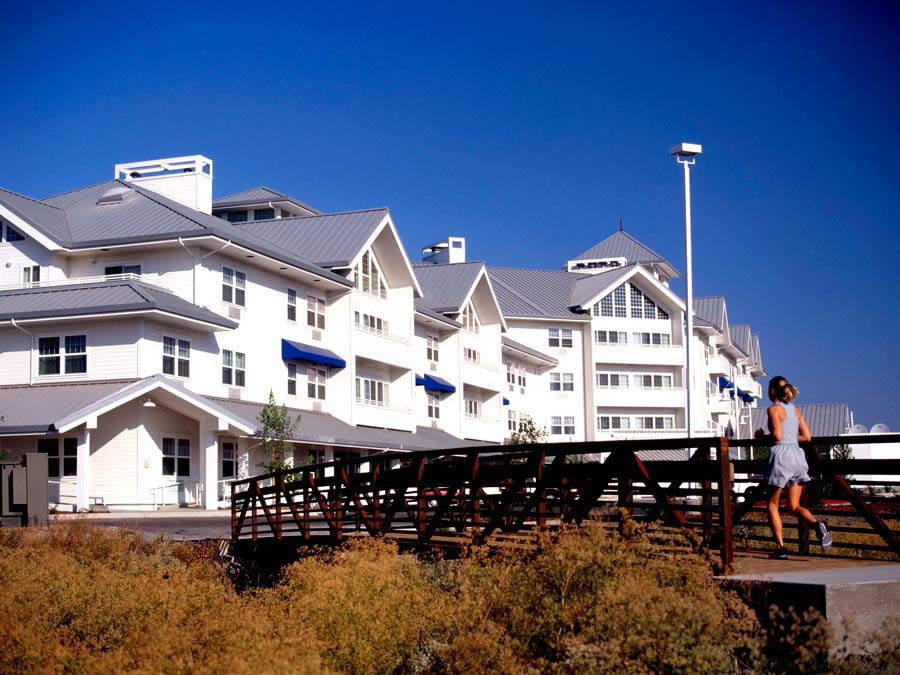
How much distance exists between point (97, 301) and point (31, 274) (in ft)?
18.9

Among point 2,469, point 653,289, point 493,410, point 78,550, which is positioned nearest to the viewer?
point 78,550

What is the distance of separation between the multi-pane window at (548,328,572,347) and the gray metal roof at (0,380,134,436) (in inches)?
1737

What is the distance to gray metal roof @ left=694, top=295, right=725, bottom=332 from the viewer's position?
91.3 meters

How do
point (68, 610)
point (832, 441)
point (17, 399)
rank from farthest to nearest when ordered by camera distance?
1. point (17, 399)
2. point (832, 441)
3. point (68, 610)

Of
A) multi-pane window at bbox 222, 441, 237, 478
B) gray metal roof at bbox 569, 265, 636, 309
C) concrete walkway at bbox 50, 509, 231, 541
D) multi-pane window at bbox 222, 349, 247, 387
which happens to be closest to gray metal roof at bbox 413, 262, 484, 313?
multi-pane window at bbox 222, 349, 247, 387

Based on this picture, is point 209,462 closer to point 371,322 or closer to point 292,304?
point 292,304

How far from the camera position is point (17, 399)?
3609cm

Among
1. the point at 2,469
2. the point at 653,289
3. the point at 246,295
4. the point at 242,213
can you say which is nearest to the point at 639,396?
the point at 653,289

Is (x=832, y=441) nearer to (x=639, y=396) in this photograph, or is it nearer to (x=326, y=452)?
(x=326, y=452)

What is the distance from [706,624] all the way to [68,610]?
6.65 meters

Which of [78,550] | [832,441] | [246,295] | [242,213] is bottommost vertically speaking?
[78,550]

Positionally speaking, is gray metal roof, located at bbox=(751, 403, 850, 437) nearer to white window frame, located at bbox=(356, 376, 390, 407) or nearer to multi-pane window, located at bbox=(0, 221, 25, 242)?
white window frame, located at bbox=(356, 376, 390, 407)

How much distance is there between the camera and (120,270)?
133 feet

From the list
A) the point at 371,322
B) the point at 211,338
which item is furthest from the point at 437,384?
the point at 211,338
